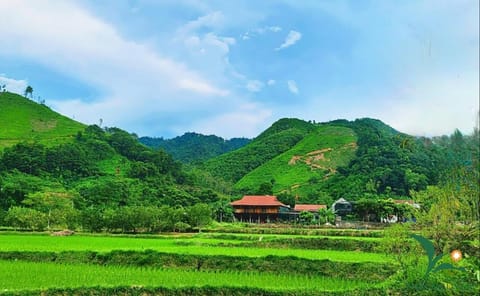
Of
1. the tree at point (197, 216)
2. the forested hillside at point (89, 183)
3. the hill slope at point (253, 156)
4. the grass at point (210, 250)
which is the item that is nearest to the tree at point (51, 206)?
the forested hillside at point (89, 183)

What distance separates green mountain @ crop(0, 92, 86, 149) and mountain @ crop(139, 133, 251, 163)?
51.9m

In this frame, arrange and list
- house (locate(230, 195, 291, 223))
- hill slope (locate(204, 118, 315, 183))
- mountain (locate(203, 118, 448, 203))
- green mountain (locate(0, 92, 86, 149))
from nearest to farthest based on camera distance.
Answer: house (locate(230, 195, 291, 223)) < mountain (locate(203, 118, 448, 203)) < green mountain (locate(0, 92, 86, 149)) < hill slope (locate(204, 118, 315, 183))

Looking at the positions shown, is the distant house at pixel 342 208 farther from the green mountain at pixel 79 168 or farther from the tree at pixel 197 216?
the tree at pixel 197 216

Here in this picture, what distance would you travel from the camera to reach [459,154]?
4219 millimetres

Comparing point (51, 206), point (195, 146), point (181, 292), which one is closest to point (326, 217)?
point (51, 206)

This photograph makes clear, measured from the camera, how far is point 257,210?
59.2 m

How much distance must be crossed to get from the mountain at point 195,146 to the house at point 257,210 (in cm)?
9063

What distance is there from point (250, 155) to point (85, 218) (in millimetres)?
86266

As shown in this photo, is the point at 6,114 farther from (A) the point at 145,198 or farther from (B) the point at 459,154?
(B) the point at 459,154

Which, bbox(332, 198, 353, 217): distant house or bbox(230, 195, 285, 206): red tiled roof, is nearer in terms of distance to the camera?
bbox(230, 195, 285, 206): red tiled roof

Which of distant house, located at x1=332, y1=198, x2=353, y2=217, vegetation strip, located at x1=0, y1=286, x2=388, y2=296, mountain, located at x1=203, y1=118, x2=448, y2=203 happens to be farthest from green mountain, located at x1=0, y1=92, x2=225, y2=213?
vegetation strip, located at x1=0, y1=286, x2=388, y2=296

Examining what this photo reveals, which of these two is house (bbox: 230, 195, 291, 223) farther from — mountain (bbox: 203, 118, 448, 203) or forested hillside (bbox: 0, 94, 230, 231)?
mountain (bbox: 203, 118, 448, 203)

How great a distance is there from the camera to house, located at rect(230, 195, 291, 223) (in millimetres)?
58688

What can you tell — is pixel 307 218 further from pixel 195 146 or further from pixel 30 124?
pixel 195 146
